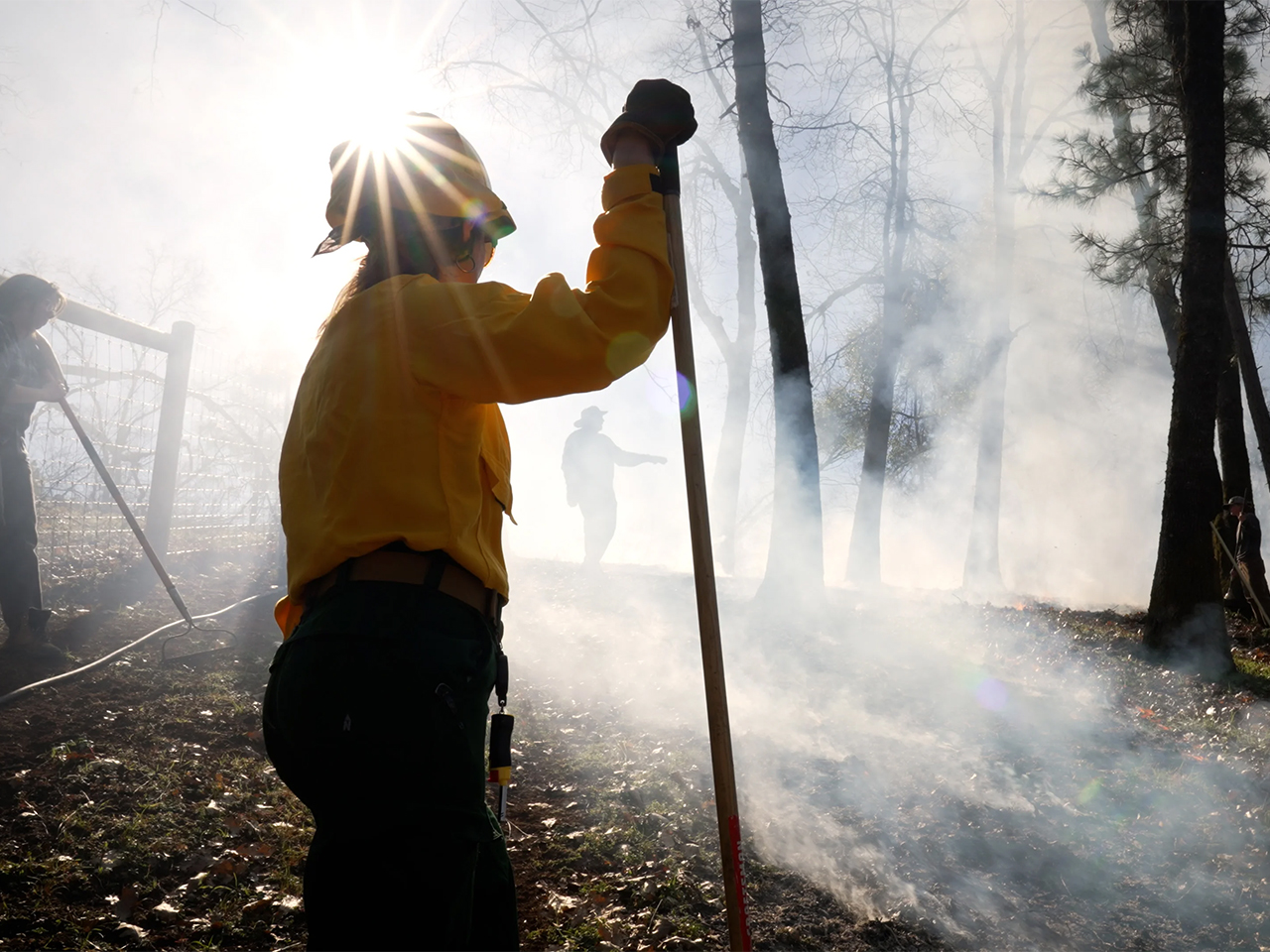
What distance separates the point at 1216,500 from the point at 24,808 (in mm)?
9217

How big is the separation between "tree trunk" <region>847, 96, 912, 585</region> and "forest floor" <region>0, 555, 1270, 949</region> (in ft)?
27.8

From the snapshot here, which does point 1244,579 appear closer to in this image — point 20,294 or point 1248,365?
point 1248,365

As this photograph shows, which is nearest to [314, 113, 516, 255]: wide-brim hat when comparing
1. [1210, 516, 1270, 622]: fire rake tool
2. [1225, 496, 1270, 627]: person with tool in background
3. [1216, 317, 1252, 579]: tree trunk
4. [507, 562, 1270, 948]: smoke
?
[507, 562, 1270, 948]: smoke

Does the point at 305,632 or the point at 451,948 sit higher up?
the point at 305,632

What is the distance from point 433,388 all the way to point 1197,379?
8.29 meters

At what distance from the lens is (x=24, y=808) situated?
10.8 feet

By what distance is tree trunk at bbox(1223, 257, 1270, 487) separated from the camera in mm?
12227

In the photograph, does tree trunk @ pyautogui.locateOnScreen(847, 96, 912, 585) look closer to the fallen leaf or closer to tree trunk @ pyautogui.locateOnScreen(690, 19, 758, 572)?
tree trunk @ pyautogui.locateOnScreen(690, 19, 758, 572)

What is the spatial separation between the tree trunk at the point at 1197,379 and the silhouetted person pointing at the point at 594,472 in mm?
6583

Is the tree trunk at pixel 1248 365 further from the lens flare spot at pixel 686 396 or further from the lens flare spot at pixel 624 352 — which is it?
the lens flare spot at pixel 624 352

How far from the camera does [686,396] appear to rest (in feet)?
7.19

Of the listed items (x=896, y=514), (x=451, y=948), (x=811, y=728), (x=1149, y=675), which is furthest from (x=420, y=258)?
(x=896, y=514)

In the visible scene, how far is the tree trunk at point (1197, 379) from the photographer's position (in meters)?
7.12

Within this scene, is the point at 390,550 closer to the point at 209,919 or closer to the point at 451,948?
the point at 451,948
